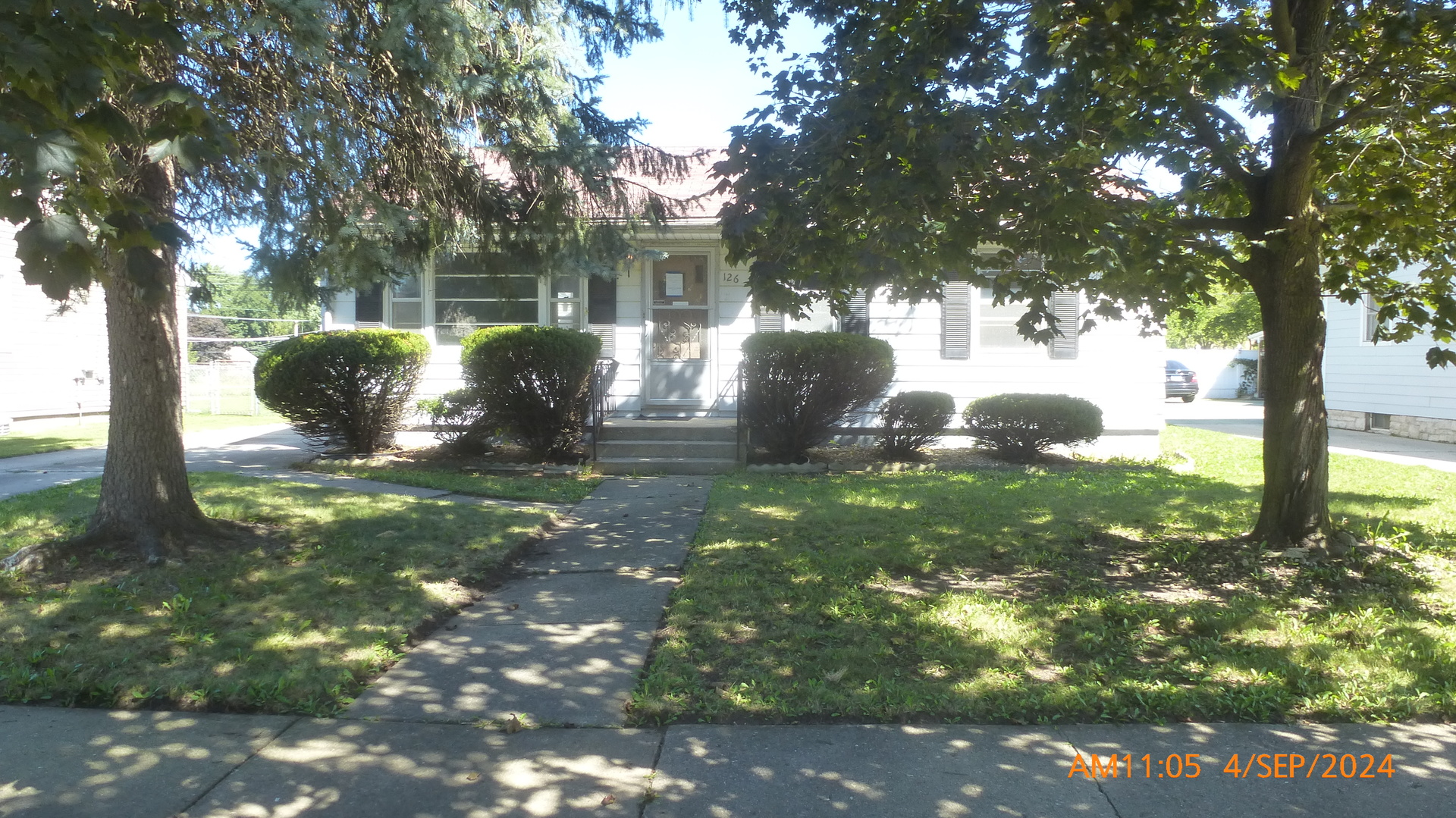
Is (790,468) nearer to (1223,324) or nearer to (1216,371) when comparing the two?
(1216,371)

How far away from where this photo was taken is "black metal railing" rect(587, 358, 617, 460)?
11461 millimetres

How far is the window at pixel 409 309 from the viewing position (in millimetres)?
13781

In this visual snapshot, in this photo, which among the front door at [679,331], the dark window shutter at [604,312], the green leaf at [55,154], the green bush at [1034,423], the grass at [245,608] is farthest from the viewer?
the front door at [679,331]

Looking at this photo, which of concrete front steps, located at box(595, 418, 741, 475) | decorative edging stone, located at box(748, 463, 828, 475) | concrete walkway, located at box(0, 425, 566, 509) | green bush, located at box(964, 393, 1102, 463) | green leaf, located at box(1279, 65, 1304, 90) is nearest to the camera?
green leaf, located at box(1279, 65, 1304, 90)

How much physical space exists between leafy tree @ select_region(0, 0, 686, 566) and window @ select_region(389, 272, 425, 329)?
5555 millimetres

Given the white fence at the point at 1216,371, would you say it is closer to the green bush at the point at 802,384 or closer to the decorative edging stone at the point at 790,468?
the green bush at the point at 802,384

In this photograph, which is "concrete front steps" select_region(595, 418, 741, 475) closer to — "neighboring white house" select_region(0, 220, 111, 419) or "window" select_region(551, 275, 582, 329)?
"window" select_region(551, 275, 582, 329)

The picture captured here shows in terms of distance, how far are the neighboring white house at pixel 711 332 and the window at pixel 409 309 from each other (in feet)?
0.05

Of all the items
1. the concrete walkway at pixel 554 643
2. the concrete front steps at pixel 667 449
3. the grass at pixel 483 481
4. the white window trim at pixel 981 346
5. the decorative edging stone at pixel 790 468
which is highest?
the white window trim at pixel 981 346

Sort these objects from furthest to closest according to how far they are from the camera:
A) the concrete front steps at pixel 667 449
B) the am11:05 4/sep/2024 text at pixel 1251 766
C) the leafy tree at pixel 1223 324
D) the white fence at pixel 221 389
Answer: the leafy tree at pixel 1223 324 → the white fence at pixel 221 389 → the concrete front steps at pixel 667 449 → the am11:05 4/sep/2024 text at pixel 1251 766

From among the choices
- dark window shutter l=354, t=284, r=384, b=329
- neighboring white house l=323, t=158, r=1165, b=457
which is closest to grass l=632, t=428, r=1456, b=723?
neighboring white house l=323, t=158, r=1165, b=457

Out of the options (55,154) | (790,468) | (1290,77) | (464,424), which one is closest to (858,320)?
(790,468)

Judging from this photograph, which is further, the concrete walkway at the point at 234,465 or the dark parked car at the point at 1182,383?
the dark parked car at the point at 1182,383

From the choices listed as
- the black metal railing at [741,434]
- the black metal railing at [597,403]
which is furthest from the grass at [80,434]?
the black metal railing at [741,434]
